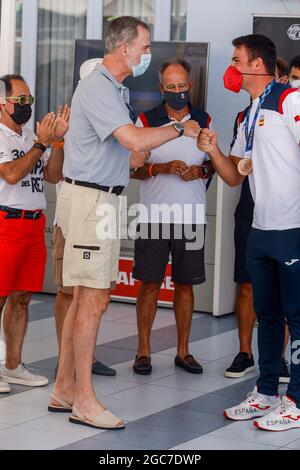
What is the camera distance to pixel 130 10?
1007cm

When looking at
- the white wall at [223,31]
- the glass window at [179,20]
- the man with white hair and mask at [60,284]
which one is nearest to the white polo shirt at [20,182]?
the man with white hair and mask at [60,284]

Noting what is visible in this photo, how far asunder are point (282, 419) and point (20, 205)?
1.88m

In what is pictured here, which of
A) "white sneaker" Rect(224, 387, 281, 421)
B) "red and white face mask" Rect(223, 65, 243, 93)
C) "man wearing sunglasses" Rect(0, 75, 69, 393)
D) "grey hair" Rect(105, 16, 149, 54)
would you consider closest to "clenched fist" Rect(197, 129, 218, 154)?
"red and white face mask" Rect(223, 65, 243, 93)

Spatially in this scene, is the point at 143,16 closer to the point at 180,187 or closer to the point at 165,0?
the point at 165,0

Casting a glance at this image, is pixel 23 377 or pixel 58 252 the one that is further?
pixel 58 252

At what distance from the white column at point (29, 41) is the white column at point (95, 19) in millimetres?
667

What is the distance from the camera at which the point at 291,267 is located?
501 centimetres

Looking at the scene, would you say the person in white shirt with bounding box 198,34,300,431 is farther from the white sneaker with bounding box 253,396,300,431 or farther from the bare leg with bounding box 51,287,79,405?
the bare leg with bounding box 51,287,79,405

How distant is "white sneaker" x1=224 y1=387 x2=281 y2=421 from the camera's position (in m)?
5.18

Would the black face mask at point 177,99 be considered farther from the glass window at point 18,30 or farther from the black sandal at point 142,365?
the glass window at point 18,30

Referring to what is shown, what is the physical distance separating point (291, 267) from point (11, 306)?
5.81 ft

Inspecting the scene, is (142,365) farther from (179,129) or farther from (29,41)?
(29,41)

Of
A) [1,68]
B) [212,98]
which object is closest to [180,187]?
[212,98]

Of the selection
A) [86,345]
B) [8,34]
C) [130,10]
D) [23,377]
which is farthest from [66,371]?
[8,34]
